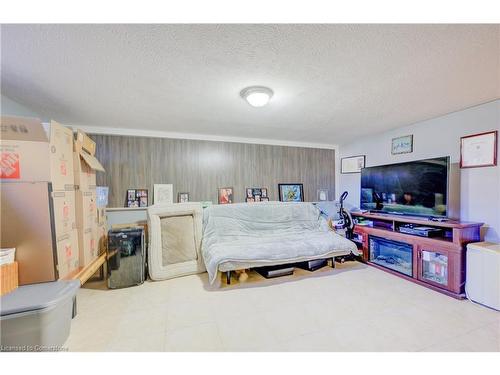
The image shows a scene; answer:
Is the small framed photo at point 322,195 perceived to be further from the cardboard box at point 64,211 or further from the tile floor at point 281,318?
the cardboard box at point 64,211

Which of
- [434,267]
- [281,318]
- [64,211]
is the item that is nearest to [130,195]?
[64,211]

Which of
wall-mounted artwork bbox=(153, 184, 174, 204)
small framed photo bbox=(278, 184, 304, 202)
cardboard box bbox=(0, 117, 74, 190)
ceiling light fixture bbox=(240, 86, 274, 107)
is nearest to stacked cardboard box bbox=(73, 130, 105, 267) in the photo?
cardboard box bbox=(0, 117, 74, 190)

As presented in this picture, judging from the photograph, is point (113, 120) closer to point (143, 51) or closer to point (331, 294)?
point (143, 51)

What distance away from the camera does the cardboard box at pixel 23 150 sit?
4.68ft

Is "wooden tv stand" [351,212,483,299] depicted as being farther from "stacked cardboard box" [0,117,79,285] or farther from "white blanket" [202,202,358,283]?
"stacked cardboard box" [0,117,79,285]

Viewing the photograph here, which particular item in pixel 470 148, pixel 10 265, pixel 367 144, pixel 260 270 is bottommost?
pixel 260 270

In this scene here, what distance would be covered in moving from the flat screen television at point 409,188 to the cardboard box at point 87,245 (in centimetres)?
384

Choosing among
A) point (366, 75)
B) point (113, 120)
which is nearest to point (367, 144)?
point (366, 75)

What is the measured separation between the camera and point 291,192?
13.6 ft

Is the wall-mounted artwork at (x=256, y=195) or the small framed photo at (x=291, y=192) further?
the small framed photo at (x=291, y=192)

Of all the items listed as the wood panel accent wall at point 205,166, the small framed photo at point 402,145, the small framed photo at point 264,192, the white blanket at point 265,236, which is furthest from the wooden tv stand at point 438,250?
the small framed photo at point 264,192

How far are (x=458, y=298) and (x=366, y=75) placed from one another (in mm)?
2381

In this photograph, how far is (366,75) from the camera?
169 cm

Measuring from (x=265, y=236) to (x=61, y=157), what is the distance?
2.56 meters
